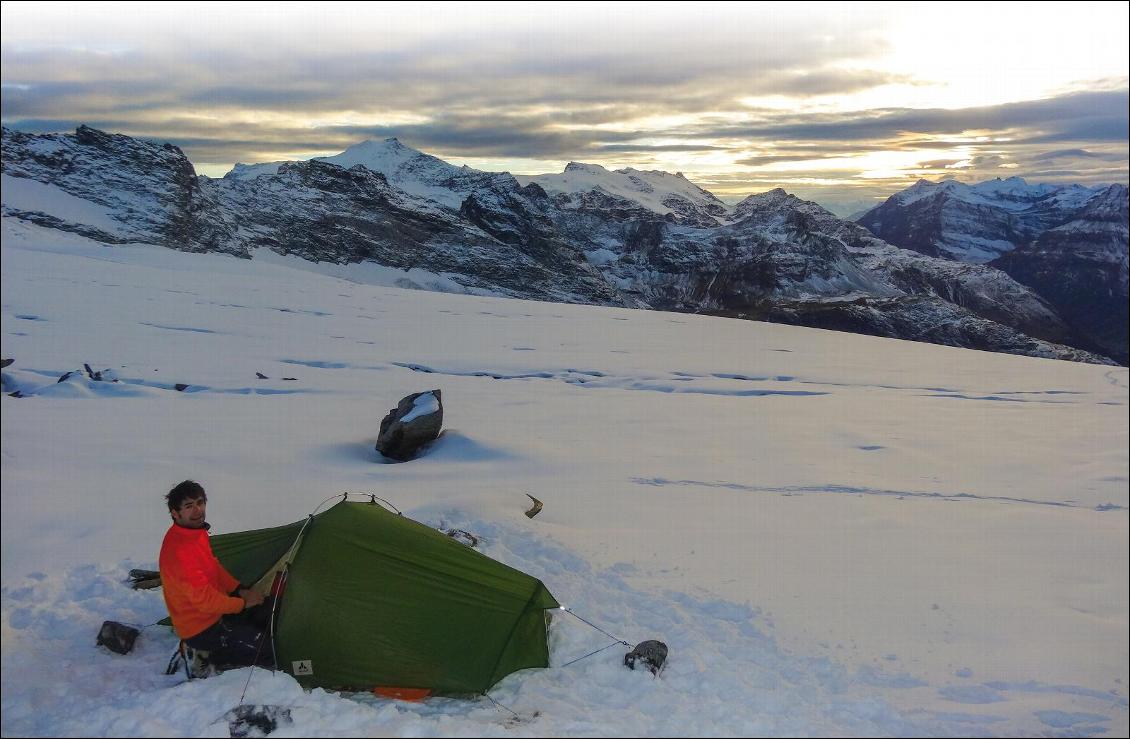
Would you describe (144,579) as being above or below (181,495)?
below

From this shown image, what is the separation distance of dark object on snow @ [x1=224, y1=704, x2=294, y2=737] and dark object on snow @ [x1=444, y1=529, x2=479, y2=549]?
3809 millimetres

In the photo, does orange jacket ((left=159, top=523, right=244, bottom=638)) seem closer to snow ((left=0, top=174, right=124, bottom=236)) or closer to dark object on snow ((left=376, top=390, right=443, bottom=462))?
dark object on snow ((left=376, top=390, right=443, bottom=462))

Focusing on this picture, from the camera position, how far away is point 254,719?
522cm

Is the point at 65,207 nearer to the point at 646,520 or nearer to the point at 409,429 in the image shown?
the point at 409,429

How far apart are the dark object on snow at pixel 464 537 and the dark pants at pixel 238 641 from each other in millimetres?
2605

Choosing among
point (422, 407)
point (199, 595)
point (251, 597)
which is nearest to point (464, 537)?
point (251, 597)

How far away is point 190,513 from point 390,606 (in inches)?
73.4

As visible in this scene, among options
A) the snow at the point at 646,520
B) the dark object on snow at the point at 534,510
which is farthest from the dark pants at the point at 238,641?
the dark object on snow at the point at 534,510

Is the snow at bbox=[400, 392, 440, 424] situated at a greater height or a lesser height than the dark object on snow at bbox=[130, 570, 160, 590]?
greater

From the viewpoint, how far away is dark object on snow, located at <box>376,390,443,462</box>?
12.9m

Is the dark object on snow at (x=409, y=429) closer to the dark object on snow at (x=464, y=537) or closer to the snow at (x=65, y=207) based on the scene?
the dark object on snow at (x=464, y=537)

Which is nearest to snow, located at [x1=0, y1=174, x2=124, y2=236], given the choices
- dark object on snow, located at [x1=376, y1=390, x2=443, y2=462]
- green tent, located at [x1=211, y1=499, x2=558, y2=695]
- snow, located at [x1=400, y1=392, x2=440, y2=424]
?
snow, located at [x1=400, y1=392, x2=440, y2=424]

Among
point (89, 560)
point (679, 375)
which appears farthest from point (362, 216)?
point (89, 560)

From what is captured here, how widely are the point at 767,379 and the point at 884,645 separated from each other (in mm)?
14836
